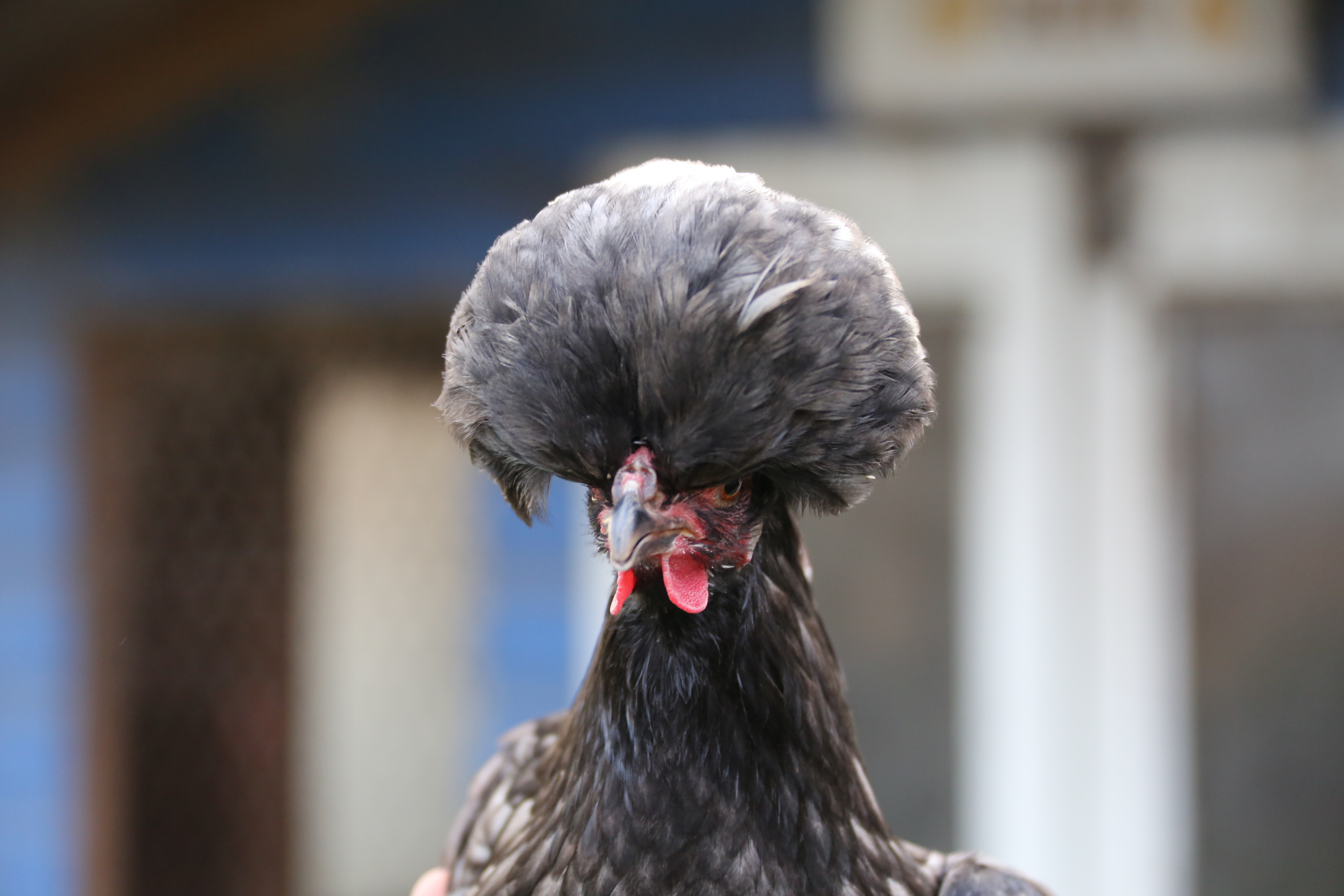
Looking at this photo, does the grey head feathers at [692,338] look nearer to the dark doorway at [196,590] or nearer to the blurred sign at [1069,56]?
the blurred sign at [1069,56]

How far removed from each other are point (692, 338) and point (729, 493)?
17 cm

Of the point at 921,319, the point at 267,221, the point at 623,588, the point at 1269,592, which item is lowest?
the point at 1269,592

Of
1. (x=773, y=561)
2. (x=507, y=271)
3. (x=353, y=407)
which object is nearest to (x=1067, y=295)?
(x=773, y=561)

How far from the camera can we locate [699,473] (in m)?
0.84

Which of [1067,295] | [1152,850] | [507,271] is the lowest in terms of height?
[1152,850]

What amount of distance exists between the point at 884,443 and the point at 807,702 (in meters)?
0.30

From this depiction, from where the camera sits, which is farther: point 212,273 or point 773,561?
point 212,273

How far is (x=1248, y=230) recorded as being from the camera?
253 centimetres

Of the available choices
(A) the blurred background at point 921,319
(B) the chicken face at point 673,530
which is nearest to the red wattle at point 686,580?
(B) the chicken face at point 673,530

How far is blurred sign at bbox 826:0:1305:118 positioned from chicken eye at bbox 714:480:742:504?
1.95 m

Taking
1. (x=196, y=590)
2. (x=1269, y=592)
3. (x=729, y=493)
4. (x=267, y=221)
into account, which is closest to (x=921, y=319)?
(x=1269, y=592)

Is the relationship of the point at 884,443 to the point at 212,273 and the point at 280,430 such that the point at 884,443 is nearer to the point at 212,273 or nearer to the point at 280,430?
the point at 212,273

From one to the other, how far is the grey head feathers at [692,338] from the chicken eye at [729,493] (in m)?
0.04

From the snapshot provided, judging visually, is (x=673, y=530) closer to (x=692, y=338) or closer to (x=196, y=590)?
(x=692, y=338)
